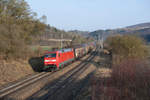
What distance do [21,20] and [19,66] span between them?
8.28 m

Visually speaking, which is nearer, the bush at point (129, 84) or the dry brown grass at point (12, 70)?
the bush at point (129, 84)

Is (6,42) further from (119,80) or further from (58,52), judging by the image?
(119,80)

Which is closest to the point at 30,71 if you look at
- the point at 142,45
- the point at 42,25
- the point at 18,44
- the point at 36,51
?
the point at 18,44

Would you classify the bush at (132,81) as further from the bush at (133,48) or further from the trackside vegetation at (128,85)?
the bush at (133,48)

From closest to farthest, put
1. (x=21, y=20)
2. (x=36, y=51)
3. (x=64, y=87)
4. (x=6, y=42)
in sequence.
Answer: (x=64, y=87)
(x=6, y=42)
(x=21, y=20)
(x=36, y=51)

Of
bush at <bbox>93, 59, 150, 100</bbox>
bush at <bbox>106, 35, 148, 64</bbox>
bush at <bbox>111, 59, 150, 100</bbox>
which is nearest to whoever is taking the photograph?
bush at <bbox>93, 59, 150, 100</bbox>

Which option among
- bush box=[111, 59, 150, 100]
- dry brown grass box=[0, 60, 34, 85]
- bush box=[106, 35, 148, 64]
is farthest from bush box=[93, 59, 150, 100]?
bush box=[106, 35, 148, 64]

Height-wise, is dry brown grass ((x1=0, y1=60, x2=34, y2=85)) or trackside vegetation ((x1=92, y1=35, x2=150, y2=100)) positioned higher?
trackside vegetation ((x1=92, y1=35, x2=150, y2=100))

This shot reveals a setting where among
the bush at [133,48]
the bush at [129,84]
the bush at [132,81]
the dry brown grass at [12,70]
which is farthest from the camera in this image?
the bush at [133,48]

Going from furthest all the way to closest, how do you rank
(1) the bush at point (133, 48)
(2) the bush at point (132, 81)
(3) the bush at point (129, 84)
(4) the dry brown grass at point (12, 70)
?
(1) the bush at point (133, 48) < (4) the dry brown grass at point (12, 70) < (2) the bush at point (132, 81) < (3) the bush at point (129, 84)

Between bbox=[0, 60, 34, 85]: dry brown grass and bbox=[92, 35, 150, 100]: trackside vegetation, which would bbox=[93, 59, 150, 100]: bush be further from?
bbox=[0, 60, 34, 85]: dry brown grass

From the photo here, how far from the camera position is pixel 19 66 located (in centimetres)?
1978

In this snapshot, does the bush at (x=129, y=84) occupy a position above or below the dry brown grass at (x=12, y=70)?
above

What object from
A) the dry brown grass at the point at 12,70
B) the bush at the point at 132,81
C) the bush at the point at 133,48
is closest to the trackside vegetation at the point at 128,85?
the bush at the point at 132,81
